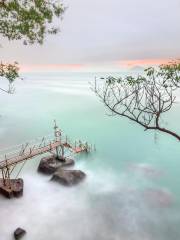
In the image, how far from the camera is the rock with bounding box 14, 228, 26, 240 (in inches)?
673

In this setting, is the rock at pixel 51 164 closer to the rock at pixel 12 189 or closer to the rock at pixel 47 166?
the rock at pixel 47 166

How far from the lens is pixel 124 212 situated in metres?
21.9

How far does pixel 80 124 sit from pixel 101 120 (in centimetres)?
748

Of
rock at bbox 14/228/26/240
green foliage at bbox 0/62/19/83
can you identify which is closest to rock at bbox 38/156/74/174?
rock at bbox 14/228/26/240

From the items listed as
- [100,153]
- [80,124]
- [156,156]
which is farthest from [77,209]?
[80,124]

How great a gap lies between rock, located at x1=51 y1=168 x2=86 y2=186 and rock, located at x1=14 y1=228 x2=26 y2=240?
8.01m

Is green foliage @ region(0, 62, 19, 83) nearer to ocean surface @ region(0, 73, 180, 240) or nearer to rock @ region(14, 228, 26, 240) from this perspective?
ocean surface @ region(0, 73, 180, 240)

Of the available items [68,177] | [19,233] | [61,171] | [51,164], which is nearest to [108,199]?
[68,177]

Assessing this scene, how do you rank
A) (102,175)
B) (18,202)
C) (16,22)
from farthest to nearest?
1. (102,175)
2. (18,202)
3. (16,22)

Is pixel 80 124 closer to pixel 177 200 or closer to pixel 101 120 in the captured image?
pixel 101 120

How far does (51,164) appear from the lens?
2867 centimetres

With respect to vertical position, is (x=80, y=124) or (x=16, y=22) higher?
(x=16, y=22)

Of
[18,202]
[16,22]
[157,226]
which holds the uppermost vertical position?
[16,22]

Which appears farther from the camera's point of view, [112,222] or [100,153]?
[100,153]
